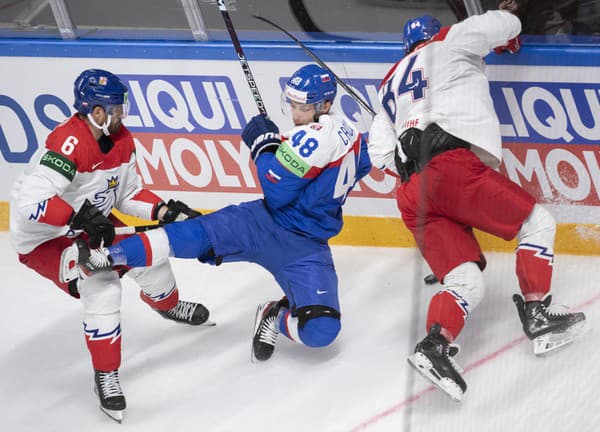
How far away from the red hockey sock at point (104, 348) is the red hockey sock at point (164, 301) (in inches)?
16.0

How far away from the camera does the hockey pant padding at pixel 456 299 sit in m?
2.65

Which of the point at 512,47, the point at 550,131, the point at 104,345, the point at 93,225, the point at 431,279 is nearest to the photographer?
the point at 431,279

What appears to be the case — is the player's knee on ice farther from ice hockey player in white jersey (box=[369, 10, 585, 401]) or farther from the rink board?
the rink board

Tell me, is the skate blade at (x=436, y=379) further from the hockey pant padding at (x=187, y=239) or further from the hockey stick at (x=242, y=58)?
the hockey stick at (x=242, y=58)

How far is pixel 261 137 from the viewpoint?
302 centimetres

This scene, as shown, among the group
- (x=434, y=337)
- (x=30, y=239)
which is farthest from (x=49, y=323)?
(x=434, y=337)

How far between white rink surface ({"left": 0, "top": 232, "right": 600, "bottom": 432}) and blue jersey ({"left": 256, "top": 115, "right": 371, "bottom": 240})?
49 centimetres

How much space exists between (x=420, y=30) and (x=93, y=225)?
1321 millimetres

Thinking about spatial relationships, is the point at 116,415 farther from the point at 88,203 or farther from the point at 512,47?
the point at 512,47

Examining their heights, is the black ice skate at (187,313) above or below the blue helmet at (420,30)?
below

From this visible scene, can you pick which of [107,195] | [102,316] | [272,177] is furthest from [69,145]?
[272,177]

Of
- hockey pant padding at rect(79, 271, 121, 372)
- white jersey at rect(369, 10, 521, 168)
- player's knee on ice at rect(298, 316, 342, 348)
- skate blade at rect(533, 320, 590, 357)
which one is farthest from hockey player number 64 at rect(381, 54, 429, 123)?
hockey pant padding at rect(79, 271, 121, 372)

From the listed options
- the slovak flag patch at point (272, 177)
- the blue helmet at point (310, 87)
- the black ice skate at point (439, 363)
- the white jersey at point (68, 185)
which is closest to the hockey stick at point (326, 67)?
the blue helmet at point (310, 87)

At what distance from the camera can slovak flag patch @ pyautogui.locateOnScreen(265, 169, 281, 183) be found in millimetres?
2938
